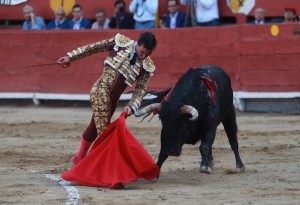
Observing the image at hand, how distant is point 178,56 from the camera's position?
11977 mm

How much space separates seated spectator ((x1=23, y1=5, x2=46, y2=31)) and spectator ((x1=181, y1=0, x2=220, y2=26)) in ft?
7.11

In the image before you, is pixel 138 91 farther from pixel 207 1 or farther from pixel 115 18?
pixel 115 18

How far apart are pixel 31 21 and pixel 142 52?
617 cm

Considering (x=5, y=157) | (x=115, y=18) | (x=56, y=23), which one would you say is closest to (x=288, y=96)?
(x=115, y=18)

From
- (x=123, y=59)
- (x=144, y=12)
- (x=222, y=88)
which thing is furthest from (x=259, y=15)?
(x=123, y=59)

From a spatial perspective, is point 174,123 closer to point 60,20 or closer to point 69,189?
point 69,189

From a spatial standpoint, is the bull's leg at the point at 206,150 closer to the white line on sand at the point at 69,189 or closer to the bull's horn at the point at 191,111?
the bull's horn at the point at 191,111

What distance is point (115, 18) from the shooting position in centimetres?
1230

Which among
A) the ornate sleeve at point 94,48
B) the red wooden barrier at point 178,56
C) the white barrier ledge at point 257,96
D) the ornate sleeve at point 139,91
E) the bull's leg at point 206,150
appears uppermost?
the ornate sleeve at point 94,48

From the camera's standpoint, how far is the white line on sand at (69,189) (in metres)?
6.08

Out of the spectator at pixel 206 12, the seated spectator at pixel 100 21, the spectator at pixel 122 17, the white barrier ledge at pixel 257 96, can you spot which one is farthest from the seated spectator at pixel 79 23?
the white barrier ledge at pixel 257 96

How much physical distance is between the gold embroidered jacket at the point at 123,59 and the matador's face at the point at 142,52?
68 millimetres

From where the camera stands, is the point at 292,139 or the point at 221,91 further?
the point at 292,139

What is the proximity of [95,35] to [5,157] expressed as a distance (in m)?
4.01
